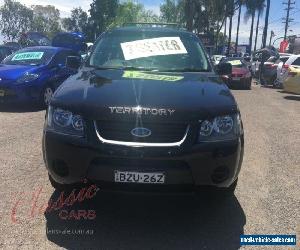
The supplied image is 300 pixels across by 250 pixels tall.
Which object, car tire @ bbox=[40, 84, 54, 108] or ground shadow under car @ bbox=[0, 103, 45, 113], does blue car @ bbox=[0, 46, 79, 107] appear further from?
ground shadow under car @ bbox=[0, 103, 45, 113]

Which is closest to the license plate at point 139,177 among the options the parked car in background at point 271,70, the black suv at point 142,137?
the black suv at point 142,137

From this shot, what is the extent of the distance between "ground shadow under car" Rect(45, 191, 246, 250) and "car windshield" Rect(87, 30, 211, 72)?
1565 mm

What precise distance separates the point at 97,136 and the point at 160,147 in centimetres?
51

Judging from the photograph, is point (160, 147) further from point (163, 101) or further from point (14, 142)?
point (14, 142)

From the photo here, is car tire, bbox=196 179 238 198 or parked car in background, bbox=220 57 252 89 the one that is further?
parked car in background, bbox=220 57 252 89

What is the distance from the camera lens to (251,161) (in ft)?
20.5

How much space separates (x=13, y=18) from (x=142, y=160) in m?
66.4

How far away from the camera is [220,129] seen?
12.4 ft

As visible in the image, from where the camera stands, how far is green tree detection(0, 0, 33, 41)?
6394cm

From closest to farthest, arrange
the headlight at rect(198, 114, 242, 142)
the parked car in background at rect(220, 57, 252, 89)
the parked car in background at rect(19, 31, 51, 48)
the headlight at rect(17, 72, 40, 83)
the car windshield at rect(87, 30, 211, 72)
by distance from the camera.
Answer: the headlight at rect(198, 114, 242, 142) < the car windshield at rect(87, 30, 211, 72) < the headlight at rect(17, 72, 40, 83) < the parked car in background at rect(220, 57, 252, 89) < the parked car in background at rect(19, 31, 51, 48)

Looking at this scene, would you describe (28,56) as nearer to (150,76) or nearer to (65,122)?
(150,76)

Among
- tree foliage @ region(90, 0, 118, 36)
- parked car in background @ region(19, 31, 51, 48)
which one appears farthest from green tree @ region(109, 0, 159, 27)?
parked car in background @ region(19, 31, 51, 48)

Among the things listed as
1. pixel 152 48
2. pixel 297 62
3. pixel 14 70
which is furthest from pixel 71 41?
pixel 152 48

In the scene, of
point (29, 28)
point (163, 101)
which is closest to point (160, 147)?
point (163, 101)
